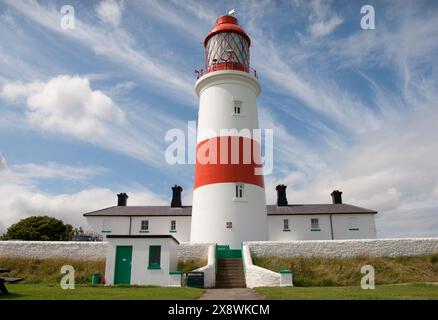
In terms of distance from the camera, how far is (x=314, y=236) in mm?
30797

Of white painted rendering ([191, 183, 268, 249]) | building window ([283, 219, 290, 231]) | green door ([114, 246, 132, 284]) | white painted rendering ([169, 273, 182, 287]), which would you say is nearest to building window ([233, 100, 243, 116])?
white painted rendering ([191, 183, 268, 249])

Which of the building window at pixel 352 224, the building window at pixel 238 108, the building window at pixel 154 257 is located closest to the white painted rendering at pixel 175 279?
the building window at pixel 154 257

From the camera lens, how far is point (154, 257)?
17.5 m

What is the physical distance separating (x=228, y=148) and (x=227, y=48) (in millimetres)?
6554

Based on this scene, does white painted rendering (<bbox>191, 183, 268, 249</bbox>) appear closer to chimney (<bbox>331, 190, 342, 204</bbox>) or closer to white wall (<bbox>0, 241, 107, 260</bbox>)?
white wall (<bbox>0, 241, 107, 260</bbox>)

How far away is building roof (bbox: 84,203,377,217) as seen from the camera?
31.3 meters

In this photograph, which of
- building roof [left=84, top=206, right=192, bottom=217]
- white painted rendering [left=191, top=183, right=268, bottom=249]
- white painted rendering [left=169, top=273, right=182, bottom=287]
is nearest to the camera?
white painted rendering [left=169, top=273, right=182, bottom=287]

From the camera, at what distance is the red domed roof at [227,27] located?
2325 centimetres

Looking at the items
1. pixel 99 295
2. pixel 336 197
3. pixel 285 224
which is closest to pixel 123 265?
pixel 99 295

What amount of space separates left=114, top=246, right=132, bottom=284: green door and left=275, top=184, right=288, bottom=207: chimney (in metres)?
18.5

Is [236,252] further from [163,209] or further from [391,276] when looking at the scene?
[163,209]

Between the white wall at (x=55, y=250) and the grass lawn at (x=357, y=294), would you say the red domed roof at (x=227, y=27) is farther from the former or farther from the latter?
the grass lawn at (x=357, y=294)
